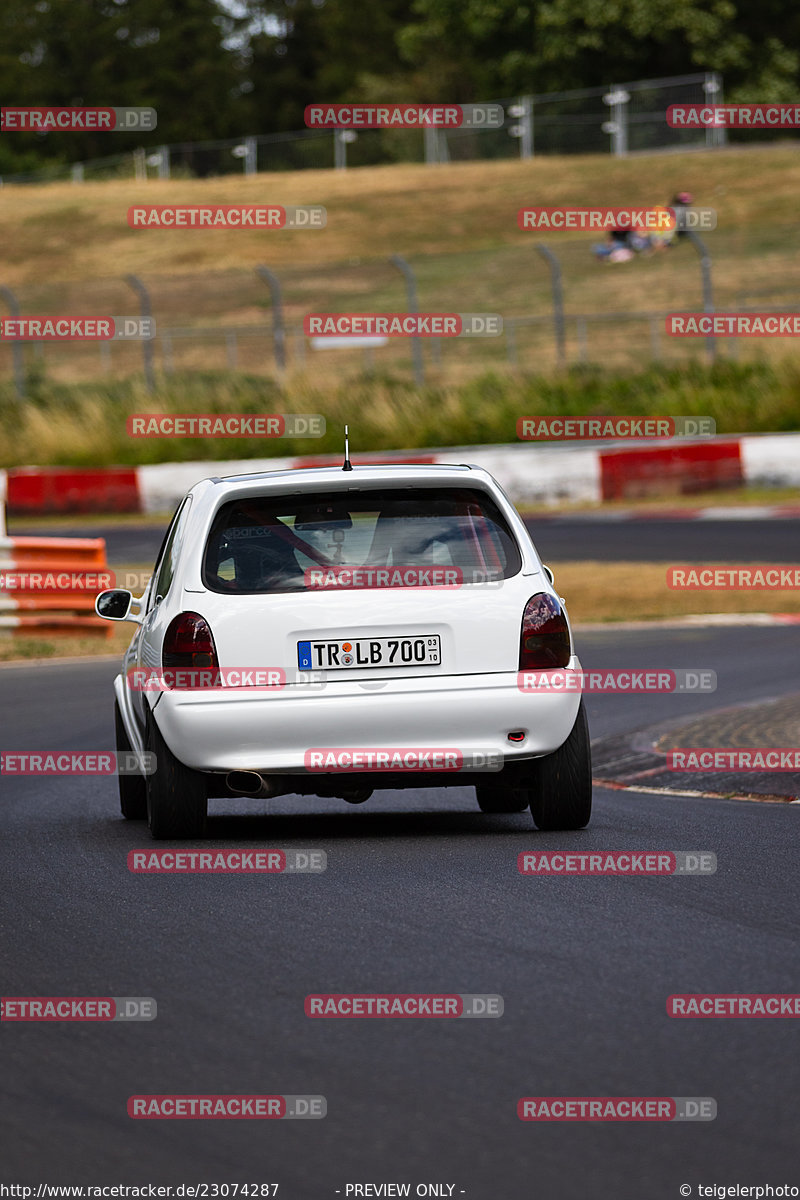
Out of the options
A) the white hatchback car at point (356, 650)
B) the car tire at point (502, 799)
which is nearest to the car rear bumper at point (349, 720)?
the white hatchback car at point (356, 650)

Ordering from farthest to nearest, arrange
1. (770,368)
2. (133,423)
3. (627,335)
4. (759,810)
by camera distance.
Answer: (627,335) → (133,423) → (770,368) → (759,810)

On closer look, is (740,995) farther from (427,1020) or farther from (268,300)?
(268,300)

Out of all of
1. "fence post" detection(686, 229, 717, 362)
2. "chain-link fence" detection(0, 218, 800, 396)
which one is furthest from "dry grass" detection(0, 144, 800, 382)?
"fence post" detection(686, 229, 717, 362)

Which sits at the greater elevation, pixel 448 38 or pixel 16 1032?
pixel 448 38

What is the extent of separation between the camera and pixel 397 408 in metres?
31.8

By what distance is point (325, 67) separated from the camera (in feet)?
325

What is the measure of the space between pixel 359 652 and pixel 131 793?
208cm

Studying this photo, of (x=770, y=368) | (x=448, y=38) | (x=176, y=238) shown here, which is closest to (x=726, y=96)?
(x=448, y=38)

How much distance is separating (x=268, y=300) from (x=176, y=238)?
11.1 meters

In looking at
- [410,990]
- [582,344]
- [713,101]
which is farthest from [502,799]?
[713,101]

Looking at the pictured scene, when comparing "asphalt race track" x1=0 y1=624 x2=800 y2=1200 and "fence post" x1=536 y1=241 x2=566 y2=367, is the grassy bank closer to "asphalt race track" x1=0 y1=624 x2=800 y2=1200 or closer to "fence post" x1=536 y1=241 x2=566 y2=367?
"fence post" x1=536 y1=241 x2=566 y2=367

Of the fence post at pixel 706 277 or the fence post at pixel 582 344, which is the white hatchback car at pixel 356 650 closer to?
the fence post at pixel 706 277

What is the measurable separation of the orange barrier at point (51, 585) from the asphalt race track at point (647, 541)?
3926mm

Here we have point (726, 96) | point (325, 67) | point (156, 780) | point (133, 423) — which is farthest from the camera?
point (325, 67)
